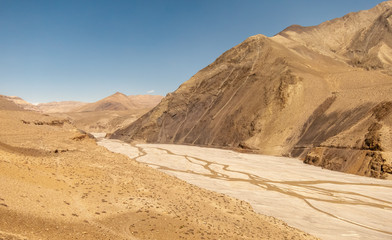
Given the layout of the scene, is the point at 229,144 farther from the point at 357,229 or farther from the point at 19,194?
the point at 19,194

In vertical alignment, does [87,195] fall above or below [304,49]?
below

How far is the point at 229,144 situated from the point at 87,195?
40.0m

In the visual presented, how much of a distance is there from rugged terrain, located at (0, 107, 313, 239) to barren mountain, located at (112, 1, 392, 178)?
21296 millimetres

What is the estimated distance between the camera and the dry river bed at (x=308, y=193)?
12.5 meters

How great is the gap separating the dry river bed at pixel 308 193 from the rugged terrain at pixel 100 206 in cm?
301

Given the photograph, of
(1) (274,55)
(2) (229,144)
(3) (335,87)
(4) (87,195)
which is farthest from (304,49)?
(4) (87,195)

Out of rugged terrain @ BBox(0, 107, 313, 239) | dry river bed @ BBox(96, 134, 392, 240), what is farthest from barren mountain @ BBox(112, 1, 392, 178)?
rugged terrain @ BBox(0, 107, 313, 239)

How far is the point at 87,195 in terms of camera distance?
8531mm

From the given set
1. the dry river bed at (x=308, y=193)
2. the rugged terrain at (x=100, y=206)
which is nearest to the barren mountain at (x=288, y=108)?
the dry river bed at (x=308, y=193)

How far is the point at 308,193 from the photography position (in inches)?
736

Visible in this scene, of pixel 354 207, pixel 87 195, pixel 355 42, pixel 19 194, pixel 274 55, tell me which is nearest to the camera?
pixel 19 194

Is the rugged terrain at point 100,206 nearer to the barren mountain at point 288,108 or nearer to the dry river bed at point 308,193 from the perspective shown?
the dry river bed at point 308,193

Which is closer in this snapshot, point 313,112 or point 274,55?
point 313,112

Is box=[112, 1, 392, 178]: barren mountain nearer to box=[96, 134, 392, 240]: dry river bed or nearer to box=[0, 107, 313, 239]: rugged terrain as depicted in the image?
box=[96, 134, 392, 240]: dry river bed
